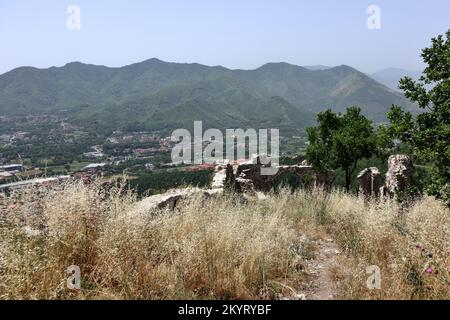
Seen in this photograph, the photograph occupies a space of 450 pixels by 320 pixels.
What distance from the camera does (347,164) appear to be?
15609 mm

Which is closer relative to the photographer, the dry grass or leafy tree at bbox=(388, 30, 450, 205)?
the dry grass

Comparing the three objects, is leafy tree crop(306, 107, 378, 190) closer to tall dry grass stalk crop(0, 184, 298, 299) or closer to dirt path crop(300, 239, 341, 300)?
dirt path crop(300, 239, 341, 300)

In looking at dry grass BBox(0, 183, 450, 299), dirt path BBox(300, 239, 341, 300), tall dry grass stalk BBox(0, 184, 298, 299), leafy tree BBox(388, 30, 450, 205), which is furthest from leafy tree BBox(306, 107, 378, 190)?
tall dry grass stalk BBox(0, 184, 298, 299)

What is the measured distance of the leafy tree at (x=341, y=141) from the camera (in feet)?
48.8

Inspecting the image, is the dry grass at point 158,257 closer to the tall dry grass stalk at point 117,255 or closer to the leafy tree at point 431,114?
the tall dry grass stalk at point 117,255

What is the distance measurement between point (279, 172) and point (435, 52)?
29.4 ft

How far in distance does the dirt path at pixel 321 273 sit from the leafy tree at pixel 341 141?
29.3ft

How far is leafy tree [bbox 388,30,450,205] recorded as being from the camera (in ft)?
24.4

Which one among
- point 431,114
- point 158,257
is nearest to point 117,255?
point 158,257

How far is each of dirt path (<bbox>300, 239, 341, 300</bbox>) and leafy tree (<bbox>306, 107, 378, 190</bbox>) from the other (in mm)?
8941

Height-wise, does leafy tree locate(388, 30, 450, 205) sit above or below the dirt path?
above

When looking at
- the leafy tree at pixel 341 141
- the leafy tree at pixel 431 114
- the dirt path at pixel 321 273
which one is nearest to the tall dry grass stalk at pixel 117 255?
the dirt path at pixel 321 273
